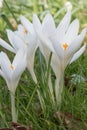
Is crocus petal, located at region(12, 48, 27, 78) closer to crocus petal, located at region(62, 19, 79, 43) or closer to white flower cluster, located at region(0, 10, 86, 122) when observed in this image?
white flower cluster, located at region(0, 10, 86, 122)

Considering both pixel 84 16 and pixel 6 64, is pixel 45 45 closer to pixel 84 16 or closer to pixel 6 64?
pixel 6 64

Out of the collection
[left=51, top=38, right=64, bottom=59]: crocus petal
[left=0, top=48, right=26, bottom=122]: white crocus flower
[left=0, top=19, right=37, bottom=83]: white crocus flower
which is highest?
[left=0, top=19, right=37, bottom=83]: white crocus flower

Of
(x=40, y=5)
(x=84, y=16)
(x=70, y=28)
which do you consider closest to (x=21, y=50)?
(x=70, y=28)

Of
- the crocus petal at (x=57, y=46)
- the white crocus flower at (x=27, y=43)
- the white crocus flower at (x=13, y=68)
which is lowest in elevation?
the white crocus flower at (x=13, y=68)

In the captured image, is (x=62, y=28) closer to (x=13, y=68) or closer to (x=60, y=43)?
(x=60, y=43)

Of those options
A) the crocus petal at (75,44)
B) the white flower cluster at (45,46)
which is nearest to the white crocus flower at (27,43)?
the white flower cluster at (45,46)

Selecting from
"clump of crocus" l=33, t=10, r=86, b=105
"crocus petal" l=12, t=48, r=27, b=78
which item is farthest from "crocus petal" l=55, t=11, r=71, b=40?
"crocus petal" l=12, t=48, r=27, b=78

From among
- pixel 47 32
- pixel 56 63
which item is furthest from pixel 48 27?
pixel 56 63

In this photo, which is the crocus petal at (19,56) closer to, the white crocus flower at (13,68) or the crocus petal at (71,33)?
the white crocus flower at (13,68)
